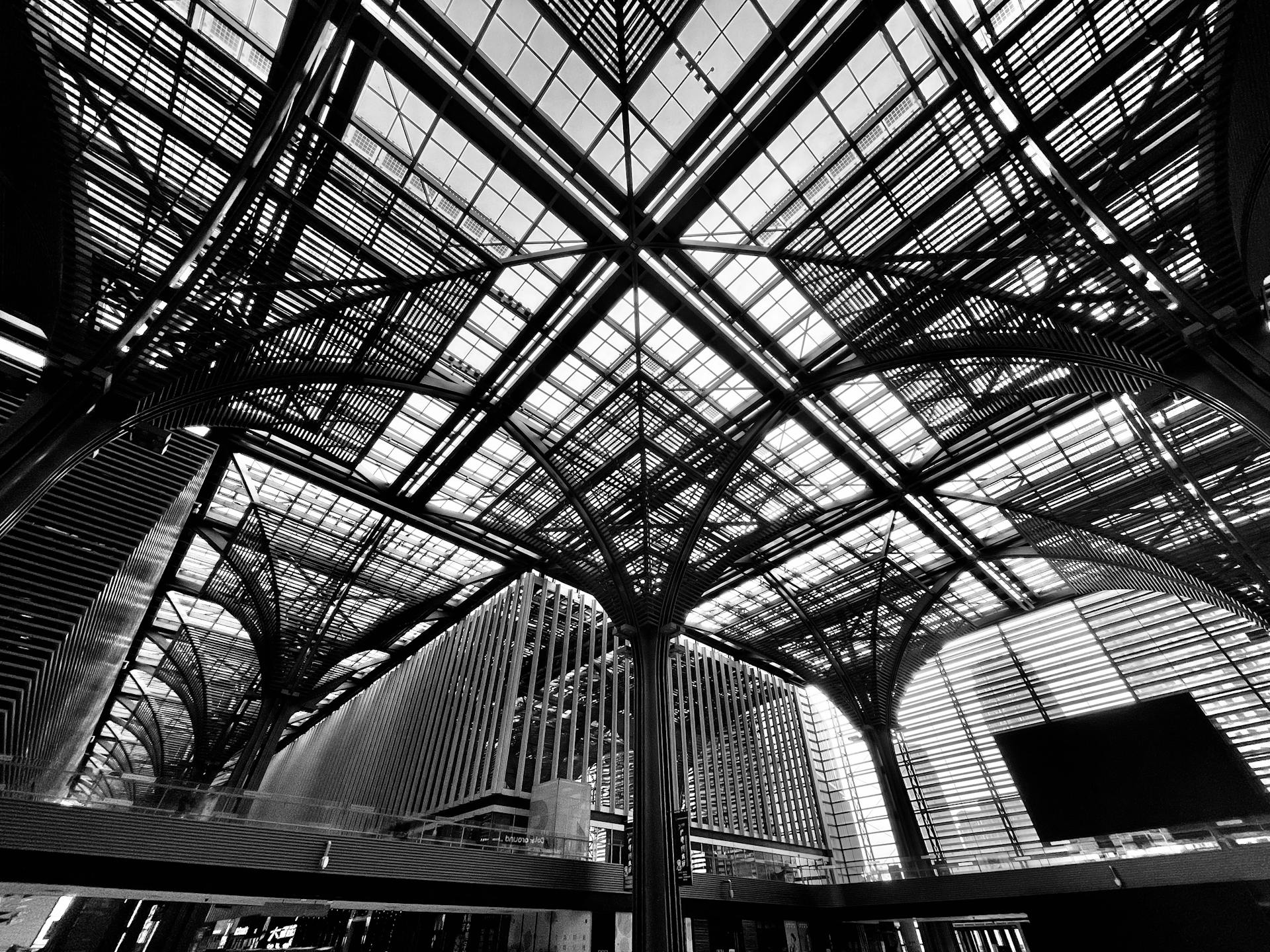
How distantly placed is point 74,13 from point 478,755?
22.2 meters

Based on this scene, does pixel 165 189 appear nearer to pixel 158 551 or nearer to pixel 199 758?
pixel 158 551

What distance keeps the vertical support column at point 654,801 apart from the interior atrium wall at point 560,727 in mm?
7932

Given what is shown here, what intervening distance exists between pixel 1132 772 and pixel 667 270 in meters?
21.2

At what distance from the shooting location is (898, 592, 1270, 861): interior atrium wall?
21078 millimetres

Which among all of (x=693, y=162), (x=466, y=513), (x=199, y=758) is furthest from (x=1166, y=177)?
(x=199, y=758)

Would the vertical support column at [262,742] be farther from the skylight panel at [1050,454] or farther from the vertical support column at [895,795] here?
the skylight panel at [1050,454]

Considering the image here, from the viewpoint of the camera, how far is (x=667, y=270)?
1476 centimetres

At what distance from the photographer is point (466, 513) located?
21.9 meters

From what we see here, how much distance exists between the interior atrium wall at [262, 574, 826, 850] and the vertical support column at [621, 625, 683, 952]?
7.93 metres

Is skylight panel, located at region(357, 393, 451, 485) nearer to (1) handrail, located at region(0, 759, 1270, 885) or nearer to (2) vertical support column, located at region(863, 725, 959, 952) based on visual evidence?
(1) handrail, located at region(0, 759, 1270, 885)

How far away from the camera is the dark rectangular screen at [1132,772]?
17.3 metres

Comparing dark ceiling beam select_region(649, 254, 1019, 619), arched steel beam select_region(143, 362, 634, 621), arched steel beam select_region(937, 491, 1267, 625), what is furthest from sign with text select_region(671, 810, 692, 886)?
arched steel beam select_region(937, 491, 1267, 625)

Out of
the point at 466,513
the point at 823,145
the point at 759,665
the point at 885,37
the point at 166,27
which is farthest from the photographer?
the point at 759,665

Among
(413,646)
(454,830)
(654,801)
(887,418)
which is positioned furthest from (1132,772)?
(413,646)
